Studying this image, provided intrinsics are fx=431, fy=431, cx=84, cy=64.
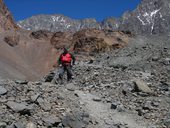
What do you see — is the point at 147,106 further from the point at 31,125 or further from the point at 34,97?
the point at 31,125

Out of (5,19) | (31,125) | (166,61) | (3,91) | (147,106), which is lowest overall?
(31,125)

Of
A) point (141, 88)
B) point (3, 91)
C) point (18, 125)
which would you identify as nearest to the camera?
point (18, 125)

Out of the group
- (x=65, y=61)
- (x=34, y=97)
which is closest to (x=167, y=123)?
(x=34, y=97)

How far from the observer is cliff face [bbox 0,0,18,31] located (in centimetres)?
9819

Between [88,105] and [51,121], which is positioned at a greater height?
[88,105]

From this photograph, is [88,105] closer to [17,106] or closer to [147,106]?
[147,106]

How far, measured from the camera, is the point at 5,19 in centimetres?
10081

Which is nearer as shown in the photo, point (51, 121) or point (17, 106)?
point (51, 121)

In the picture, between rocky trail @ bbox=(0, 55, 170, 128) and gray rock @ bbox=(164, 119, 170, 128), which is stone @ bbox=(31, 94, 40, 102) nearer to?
rocky trail @ bbox=(0, 55, 170, 128)

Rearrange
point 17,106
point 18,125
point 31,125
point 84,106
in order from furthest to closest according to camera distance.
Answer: point 84,106 < point 17,106 < point 31,125 < point 18,125

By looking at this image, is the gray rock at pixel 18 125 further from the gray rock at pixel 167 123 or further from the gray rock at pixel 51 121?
the gray rock at pixel 167 123

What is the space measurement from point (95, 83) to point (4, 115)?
8854 millimetres

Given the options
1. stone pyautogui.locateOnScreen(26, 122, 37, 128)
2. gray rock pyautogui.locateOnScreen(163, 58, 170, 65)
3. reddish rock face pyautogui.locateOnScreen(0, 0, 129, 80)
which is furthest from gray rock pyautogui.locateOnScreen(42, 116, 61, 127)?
reddish rock face pyautogui.locateOnScreen(0, 0, 129, 80)

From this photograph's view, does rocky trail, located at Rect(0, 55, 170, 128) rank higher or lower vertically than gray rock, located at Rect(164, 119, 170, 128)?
higher
